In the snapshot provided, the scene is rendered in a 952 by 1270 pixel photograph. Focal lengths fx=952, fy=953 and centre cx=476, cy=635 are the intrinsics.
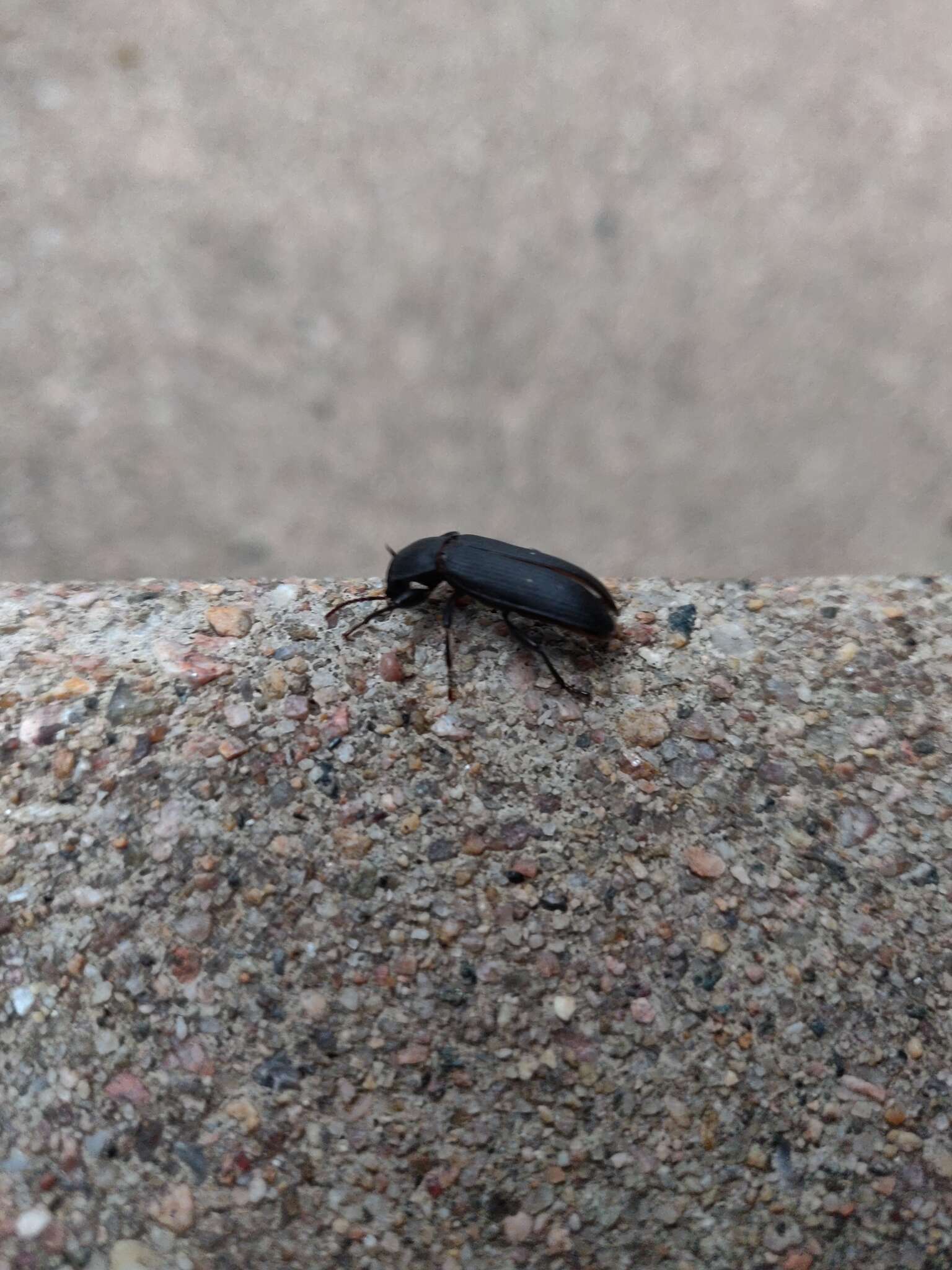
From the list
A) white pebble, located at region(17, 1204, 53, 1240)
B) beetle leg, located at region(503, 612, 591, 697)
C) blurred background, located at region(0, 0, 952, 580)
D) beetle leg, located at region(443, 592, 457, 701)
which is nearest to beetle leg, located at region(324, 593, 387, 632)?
beetle leg, located at region(443, 592, 457, 701)

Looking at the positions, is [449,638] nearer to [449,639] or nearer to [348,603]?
[449,639]

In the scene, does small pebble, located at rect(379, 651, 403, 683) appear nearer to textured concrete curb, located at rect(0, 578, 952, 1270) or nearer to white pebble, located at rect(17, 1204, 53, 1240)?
textured concrete curb, located at rect(0, 578, 952, 1270)

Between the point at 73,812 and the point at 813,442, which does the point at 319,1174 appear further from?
the point at 813,442

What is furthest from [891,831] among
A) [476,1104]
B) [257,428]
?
[257,428]

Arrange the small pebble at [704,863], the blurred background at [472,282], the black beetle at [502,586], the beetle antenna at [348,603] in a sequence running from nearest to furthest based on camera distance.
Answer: the small pebble at [704,863], the black beetle at [502,586], the beetle antenna at [348,603], the blurred background at [472,282]

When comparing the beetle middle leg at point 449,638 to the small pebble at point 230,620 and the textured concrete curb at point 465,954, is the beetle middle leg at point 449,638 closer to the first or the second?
the textured concrete curb at point 465,954

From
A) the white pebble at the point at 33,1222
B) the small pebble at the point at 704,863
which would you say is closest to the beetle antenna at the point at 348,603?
the small pebble at the point at 704,863
